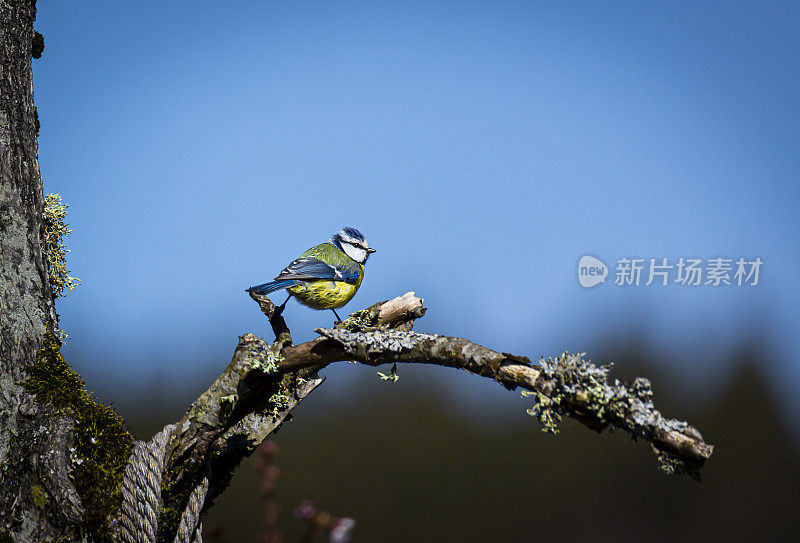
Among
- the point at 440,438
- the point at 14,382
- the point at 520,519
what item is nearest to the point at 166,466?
the point at 14,382

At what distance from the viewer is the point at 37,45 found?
250 centimetres

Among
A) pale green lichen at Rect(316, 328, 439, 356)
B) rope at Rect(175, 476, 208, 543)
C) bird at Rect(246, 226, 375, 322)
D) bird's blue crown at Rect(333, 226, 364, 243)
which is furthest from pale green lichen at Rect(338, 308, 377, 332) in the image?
bird's blue crown at Rect(333, 226, 364, 243)

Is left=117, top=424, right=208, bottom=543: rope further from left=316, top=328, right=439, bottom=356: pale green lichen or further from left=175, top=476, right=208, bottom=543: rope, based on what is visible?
left=316, top=328, right=439, bottom=356: pale green lichen

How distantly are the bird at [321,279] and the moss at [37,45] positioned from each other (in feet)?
4.44

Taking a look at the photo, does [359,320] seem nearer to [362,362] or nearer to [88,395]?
[362,362]

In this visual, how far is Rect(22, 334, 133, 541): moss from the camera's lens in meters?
2.10

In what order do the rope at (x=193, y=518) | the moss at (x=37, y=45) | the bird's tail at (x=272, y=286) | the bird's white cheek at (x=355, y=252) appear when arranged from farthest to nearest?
the bird's white cheek at (x=355, y=252) < the bird's tail at (x=272, y=286) < the moss at (x=37, y=45) < the rope at (x=193, y=518)

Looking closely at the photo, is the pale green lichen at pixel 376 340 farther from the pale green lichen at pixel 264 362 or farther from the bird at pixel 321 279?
the bird at pixel 321 279

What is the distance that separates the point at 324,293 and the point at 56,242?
129 centimetres

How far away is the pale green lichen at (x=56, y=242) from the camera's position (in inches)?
94.4

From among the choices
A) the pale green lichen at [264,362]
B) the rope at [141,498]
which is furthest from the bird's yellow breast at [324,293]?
the rope at [141,498]

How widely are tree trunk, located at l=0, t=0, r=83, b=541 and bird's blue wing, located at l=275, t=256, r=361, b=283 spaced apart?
3.76 feet

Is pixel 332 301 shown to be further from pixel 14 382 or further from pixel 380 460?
pixel 380 460

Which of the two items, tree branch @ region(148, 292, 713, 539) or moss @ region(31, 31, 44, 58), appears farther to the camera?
moss @ region(31, 31, 44, 58)
